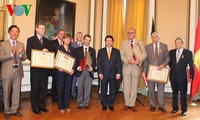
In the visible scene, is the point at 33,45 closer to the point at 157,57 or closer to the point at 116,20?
the point at 157,57

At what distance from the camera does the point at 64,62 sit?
Answer: 13.0 feet

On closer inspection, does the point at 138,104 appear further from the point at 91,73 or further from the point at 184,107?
the point at 91,73

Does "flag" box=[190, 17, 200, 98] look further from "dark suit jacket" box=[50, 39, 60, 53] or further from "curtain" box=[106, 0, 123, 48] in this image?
"dark suit jacket" box=[50, 39, 60, 53]

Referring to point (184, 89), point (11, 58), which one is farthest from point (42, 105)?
point (184, 89)

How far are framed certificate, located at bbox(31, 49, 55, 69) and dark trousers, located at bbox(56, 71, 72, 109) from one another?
1.00ft

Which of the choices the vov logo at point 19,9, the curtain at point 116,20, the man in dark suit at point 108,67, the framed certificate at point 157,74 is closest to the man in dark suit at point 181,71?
the framed certificate at point 157,74

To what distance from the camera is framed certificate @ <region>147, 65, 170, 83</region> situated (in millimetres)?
4328

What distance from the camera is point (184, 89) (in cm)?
420

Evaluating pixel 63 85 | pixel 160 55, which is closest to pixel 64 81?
pixel 63 85

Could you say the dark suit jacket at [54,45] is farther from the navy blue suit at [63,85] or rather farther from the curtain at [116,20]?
the curtain at [116,20]

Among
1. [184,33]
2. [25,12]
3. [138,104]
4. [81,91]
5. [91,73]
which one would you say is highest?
[25,12]

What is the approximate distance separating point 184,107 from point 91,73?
1.91m

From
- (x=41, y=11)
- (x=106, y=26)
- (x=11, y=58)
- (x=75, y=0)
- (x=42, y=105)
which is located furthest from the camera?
(x=106, y=26)

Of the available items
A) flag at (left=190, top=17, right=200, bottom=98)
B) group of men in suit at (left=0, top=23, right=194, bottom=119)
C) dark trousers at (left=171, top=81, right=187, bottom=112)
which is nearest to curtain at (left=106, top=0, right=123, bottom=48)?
flag at (left=190, top=17, right=200, bottom=98)
